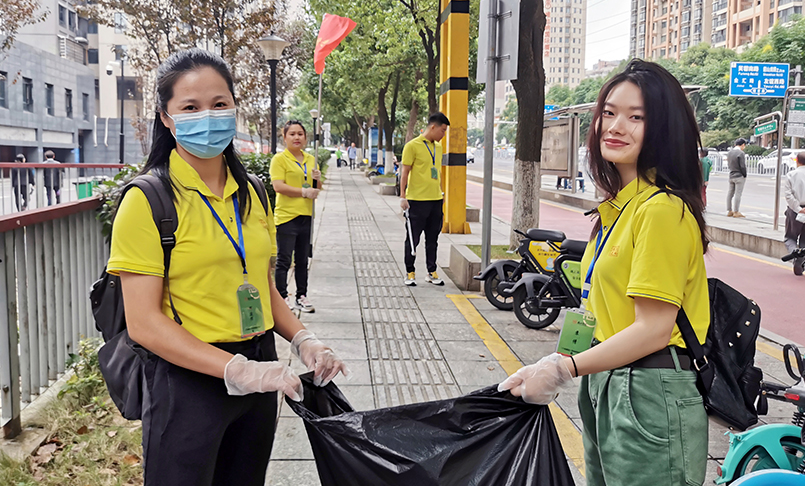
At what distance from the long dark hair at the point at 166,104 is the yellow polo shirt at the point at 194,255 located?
0.13ft

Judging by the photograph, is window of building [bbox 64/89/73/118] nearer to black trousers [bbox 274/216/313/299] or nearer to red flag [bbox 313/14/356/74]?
red flag [bbox 313/14/356/74]

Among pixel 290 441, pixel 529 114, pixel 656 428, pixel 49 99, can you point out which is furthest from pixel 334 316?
pixel 49 99

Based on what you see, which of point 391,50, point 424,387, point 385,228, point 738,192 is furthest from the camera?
point 391,50

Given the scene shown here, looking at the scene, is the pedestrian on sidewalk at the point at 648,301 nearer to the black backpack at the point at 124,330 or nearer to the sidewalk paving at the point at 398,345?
the black backpack at the point at 124,330

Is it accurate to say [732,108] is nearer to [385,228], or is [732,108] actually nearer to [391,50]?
[391,50]

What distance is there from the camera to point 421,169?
7.86 metres

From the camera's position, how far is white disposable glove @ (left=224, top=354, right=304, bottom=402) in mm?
1752

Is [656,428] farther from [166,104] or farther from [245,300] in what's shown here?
[166,104]

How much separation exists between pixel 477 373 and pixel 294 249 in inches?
105

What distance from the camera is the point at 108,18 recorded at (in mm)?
18938

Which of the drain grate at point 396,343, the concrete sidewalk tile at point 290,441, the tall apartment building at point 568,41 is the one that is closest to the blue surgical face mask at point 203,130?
the concrete sidewalk tile at point 290,441

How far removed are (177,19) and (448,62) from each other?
9.99 meters

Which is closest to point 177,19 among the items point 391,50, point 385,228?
point 391,50

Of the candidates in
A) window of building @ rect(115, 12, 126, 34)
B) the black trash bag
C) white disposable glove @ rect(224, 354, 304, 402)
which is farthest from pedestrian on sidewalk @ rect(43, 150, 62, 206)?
the black trash bag
